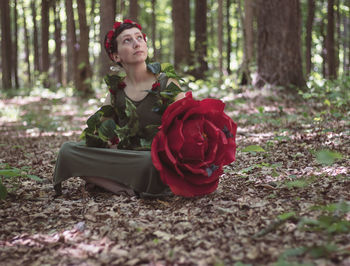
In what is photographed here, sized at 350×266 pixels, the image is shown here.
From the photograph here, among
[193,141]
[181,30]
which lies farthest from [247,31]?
[193,141]

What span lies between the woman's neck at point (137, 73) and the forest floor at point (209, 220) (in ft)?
3.49

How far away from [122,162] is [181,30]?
10.1 m

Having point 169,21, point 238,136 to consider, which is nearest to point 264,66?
point 238,136

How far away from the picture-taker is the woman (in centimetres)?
307

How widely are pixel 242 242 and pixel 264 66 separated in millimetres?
6948

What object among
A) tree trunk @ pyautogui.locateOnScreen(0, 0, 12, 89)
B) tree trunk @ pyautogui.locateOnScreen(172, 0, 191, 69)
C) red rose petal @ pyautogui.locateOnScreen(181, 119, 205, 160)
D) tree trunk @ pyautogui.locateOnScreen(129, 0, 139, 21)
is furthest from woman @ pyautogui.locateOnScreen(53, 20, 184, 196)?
tree trunk @ pyautogui.locateOnScreen(0, 0, 12, 89)

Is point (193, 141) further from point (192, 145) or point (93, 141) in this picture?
point (93, 141)

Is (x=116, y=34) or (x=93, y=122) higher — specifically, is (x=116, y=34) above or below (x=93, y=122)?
above

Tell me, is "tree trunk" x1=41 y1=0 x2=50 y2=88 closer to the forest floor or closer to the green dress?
the forest floor

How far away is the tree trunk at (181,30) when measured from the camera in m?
12.5

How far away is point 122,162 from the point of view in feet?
10.2

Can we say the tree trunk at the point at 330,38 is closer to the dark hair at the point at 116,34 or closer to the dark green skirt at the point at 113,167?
the dark hair at the point at 116,34

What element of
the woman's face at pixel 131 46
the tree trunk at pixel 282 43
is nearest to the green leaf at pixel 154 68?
the woman's face at pixel 131 46

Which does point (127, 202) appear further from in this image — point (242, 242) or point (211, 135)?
point (242, 242)
